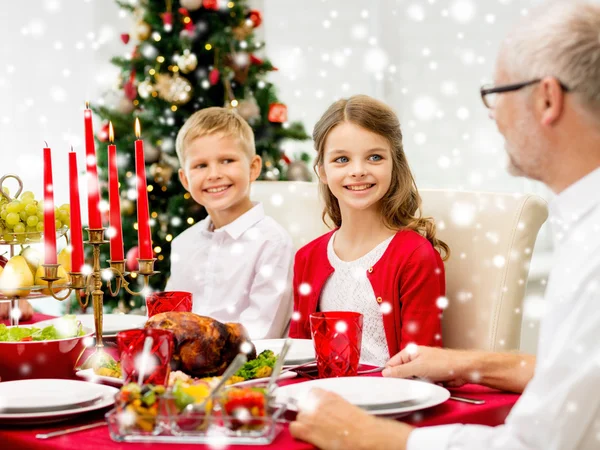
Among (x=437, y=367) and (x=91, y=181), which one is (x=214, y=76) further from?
(x=437, y=367)

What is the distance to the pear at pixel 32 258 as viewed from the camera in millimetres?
1814

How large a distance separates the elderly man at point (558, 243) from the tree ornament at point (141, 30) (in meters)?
3.30

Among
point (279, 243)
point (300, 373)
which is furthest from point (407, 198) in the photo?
point (300, 373)

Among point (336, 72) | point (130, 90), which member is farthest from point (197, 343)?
point (336, 72)

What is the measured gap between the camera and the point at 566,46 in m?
1.14

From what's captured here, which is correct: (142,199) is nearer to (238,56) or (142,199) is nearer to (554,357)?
(554,357)

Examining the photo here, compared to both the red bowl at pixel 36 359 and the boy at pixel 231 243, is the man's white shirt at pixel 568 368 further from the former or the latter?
the boy at pixel 231 243

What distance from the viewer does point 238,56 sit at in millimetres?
4266

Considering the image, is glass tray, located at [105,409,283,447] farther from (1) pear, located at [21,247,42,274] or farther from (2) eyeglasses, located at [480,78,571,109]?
(1) pear, located at [21,247,42,274]

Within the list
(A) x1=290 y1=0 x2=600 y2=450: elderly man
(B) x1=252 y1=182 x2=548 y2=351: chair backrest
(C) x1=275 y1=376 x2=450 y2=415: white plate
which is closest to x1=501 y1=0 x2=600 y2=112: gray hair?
(A) x1=290 y1=0 x2=600 y2=450: elderly man

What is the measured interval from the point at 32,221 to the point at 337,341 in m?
0.91

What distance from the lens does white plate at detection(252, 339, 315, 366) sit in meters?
1.60

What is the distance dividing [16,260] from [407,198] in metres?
1.02

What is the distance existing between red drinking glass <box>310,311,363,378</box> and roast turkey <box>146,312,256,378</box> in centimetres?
16
